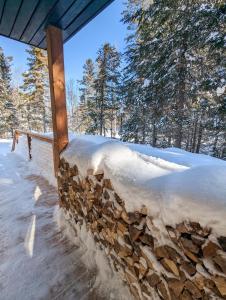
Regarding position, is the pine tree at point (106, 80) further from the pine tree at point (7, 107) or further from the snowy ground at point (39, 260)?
the snowy ground at point (39, 260)

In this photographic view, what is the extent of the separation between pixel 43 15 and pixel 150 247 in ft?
9.06

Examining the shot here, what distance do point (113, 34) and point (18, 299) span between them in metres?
15.8

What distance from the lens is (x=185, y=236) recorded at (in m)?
1.07

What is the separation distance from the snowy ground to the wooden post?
3.49 feet

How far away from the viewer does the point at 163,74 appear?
7578 millimetres

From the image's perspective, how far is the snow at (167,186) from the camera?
3.13 feet

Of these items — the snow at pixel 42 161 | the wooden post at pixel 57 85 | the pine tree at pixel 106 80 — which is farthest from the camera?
the pine tree at pixel 106 80

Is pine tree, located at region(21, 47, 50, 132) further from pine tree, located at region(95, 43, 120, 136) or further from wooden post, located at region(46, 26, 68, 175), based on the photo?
wooden post, located at region(46, 26, 68, 175)

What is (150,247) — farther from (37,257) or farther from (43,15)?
(43,15)

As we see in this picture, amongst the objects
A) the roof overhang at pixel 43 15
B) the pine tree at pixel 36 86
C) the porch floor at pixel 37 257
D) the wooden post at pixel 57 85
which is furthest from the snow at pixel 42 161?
the pine tree at pixel 36 86

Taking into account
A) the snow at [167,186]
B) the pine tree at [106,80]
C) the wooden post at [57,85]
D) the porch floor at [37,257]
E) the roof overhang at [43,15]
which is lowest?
the porch floor at [37,257]

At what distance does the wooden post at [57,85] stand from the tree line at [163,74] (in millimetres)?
3526

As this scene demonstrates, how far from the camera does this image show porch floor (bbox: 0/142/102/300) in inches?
71.6

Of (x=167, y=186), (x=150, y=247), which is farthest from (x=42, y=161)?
(x=167, y=186)
